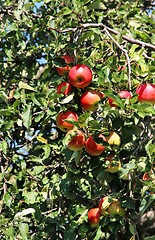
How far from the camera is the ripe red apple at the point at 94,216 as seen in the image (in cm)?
159

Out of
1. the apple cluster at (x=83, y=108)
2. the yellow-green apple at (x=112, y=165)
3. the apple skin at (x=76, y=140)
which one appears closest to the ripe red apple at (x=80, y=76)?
the apple cluster at (x=83, y=108)

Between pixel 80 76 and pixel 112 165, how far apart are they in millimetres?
308

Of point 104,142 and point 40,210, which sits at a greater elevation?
point 104,142

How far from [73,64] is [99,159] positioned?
316 mm

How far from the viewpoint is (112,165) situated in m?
1.47

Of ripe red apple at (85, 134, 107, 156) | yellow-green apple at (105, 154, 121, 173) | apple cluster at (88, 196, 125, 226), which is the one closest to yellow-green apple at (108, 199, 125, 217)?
apple cluster at (88, 196, 125, 226)

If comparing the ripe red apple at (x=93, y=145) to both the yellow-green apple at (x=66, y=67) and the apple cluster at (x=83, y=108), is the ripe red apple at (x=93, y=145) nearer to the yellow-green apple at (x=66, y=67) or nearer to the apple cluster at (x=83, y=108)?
the apple cluster at (x=83, y=108)

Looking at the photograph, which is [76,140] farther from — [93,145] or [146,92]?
[146,92]

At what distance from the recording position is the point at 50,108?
145cm

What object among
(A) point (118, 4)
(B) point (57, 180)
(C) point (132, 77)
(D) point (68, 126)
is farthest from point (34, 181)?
(A) point (118, 4)

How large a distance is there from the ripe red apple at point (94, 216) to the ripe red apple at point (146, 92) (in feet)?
1.46

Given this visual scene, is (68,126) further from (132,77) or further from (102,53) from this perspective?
(102,53)

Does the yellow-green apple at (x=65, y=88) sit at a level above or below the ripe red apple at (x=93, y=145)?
above

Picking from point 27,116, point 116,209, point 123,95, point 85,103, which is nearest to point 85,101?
point 85,103
